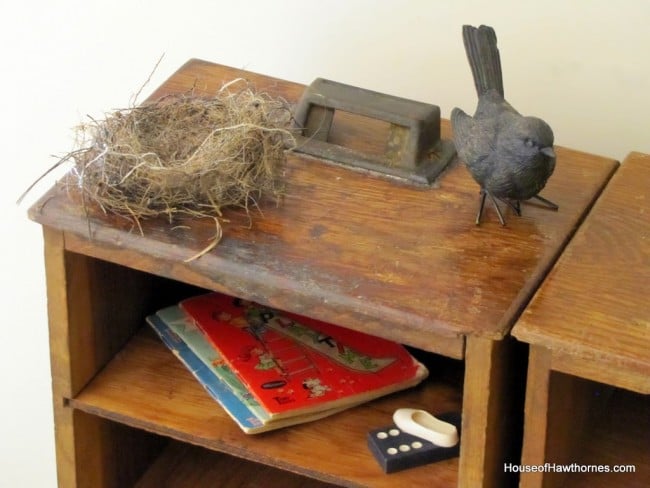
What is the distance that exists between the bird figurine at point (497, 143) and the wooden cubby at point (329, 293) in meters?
0.05

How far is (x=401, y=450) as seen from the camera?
126cm

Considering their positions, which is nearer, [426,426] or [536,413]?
[536,413]

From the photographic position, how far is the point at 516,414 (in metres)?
1.25

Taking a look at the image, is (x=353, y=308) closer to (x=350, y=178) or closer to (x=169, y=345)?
(x=350, y=178)

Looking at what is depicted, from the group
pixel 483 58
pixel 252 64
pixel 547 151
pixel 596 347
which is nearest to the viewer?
pixel 596 347

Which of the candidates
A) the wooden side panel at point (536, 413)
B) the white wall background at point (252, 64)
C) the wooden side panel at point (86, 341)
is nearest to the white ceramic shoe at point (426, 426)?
the wooden side panel at point (536, 413)

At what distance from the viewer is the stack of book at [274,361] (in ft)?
4.29

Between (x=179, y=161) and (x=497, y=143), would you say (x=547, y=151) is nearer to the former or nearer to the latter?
(x=497, y=143)

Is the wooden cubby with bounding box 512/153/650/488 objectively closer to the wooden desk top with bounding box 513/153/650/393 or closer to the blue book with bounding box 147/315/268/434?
the wooden desk top with bounding box 513/153/650/393

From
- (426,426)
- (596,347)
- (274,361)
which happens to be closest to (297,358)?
(274,361)

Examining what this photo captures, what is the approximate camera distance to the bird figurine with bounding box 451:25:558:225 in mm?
1180

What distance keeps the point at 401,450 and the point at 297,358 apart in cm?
17

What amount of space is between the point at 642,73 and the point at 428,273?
18.1 inches

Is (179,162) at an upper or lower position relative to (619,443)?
upper
